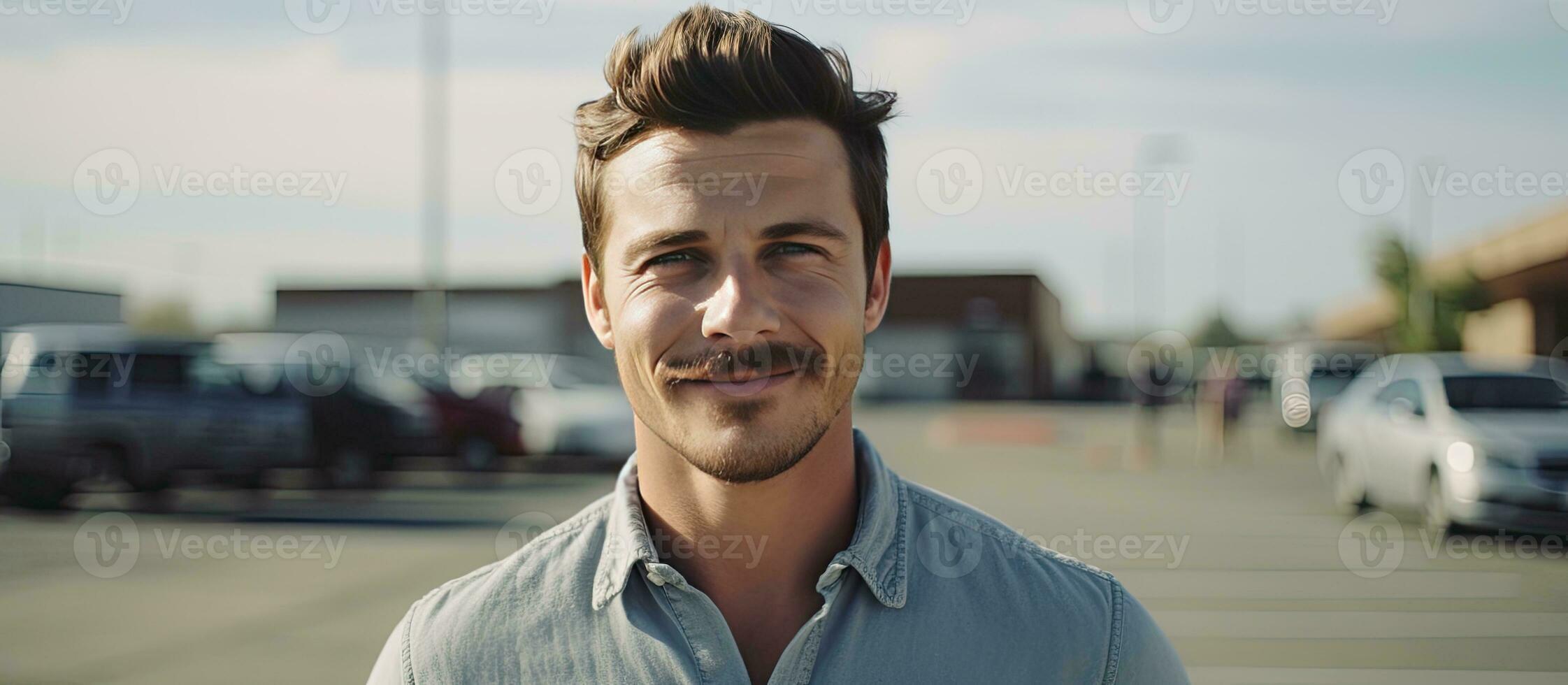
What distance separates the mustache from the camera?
194 centimetres

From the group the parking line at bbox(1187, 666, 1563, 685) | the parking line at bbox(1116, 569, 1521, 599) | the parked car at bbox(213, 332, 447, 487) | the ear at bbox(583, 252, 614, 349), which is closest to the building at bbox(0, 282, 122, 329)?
the parked car at bbox(213, 332, 447, 487)

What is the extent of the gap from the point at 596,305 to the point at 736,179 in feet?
1.36

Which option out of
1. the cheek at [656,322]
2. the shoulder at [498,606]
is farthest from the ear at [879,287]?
the shoulder at [498,606]

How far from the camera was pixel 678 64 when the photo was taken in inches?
83.0

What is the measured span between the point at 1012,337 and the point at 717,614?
48064 mm

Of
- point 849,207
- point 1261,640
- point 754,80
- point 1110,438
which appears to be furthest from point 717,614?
point 1110,438

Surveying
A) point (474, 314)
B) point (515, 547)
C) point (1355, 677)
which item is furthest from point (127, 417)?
point (474, 314)

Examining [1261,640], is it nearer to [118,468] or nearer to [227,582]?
[227,582]

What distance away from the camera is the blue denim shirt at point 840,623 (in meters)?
1.92

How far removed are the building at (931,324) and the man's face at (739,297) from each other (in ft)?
140

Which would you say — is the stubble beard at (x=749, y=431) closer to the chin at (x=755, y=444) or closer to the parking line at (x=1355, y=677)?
the chin at (x=755, y=444)

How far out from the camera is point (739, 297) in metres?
1.96

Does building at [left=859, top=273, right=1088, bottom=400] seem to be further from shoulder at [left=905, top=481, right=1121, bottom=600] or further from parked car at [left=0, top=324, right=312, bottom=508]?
shoulder at [left=905, top=481, right=1121, bottom=600]

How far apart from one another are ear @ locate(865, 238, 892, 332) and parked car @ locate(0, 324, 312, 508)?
1384 centimetres
